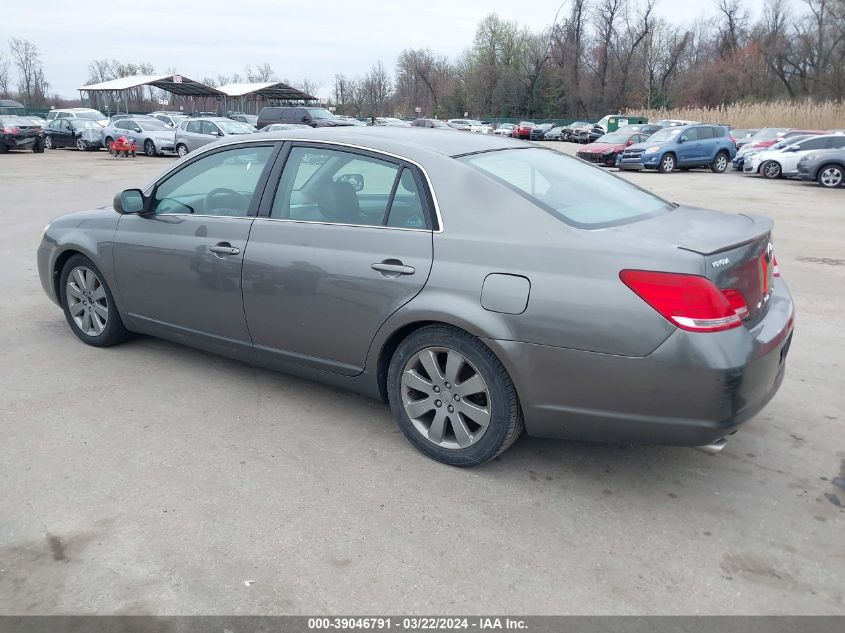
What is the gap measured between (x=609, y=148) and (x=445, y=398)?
83.5 ft

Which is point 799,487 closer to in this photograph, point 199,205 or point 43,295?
point 199,205

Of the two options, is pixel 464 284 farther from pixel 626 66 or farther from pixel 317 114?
pixel 626 66

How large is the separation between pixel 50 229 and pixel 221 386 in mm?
2025

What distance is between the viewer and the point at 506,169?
148 inches

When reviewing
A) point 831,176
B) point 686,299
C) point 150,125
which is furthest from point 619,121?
point 686,299

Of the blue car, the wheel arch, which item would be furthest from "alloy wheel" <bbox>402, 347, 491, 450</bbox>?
the blue car

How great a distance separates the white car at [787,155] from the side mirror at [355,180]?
2011cm

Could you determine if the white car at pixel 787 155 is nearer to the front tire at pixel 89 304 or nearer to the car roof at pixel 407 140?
the car roof at pixel 407 140

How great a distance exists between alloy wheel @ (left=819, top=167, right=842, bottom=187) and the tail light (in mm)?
19845

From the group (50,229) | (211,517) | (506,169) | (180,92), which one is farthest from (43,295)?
(180,92)

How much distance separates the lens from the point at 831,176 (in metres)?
19.7

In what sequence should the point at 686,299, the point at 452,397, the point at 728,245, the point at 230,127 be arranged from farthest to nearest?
the point at 230,127
the point at 452,397
the point at 728,245
the point at 686,299

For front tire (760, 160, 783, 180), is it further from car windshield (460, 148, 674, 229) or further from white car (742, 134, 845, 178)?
car windshield (460, 148, 674, 229)

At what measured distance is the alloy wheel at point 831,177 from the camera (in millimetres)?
19609
